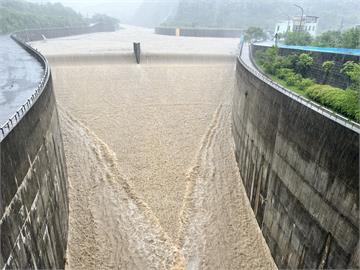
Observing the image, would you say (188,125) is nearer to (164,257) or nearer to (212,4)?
(164,257)

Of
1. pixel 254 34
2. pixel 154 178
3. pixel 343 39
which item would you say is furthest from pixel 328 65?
pixel 254 34

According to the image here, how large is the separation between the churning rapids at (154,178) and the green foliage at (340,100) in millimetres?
7215

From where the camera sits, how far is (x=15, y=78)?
1054 inches

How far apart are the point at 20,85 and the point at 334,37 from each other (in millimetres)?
34139

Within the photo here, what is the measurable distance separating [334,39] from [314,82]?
17941 millimetres

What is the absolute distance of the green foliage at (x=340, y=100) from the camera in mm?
15141

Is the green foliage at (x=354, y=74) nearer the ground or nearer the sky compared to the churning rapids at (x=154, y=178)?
nearer the sky

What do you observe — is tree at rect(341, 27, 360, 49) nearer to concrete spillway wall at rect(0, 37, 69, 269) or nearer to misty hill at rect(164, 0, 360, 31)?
concrete spillway wall at rect(0, 37, 69, 269)

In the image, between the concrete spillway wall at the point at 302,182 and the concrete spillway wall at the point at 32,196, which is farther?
the concrete spillway wall at the point at 302,182

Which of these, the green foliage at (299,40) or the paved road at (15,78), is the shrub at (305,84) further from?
the green foliage at (299,40)

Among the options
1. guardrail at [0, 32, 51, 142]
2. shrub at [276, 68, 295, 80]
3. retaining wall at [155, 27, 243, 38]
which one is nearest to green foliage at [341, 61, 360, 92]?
shrub at [276, 68, 295, 80]

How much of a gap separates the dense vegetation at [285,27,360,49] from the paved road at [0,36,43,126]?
29.6 metres

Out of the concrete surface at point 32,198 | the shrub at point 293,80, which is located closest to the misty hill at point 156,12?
the shrub at point 293,80

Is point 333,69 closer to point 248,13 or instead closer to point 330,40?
point 330,40
